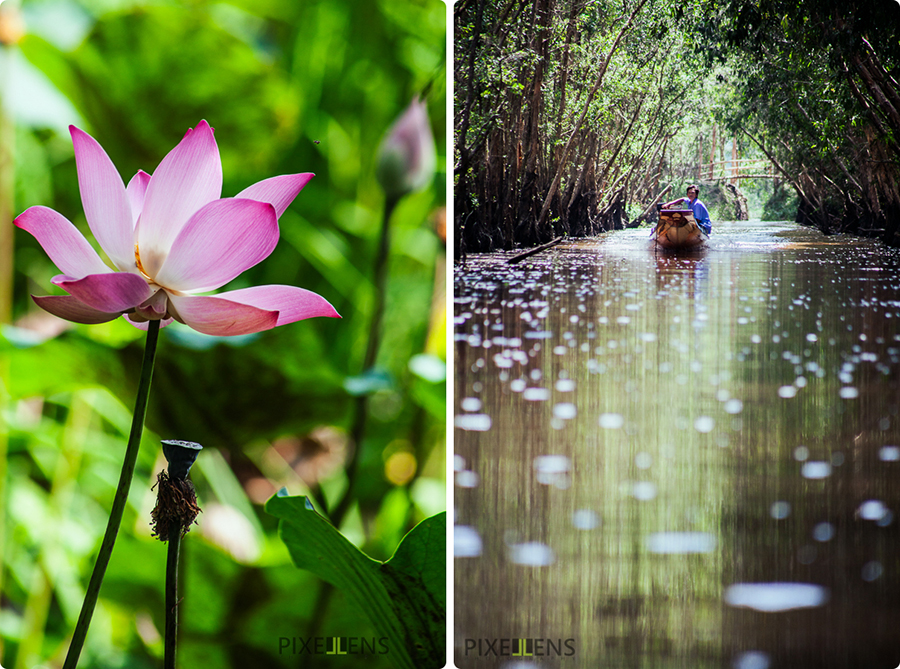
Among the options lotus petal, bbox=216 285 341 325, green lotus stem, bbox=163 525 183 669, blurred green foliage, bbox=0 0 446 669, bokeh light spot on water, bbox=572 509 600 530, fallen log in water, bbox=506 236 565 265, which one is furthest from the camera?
fallen log in water, bbox=506 236 565 265

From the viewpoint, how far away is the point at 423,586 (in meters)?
1.16

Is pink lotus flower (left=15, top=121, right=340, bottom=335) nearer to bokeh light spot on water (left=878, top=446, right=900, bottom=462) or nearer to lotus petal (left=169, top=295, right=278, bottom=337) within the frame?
lotus petal (left=169, top=295, right=278, bottom=337)

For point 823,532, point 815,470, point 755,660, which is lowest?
point 755,660

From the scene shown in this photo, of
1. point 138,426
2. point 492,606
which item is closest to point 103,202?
point 138,426

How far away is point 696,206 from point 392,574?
2.89 feet

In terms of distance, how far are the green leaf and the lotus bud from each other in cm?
55

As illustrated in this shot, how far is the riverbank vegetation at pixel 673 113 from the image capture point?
→ 126cm

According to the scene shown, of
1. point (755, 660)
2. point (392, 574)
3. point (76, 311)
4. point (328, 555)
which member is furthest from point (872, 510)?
point (76, 311)

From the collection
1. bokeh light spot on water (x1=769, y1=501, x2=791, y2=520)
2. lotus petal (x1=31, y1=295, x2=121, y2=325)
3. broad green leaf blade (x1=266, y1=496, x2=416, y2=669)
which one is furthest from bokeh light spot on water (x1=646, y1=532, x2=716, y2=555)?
lotus petal (x1=31, y1=295, x2=121, y2=325)

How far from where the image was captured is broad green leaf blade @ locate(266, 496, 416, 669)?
1048mm

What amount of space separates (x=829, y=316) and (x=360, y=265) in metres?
0.88

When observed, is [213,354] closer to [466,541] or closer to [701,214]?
[466,541]

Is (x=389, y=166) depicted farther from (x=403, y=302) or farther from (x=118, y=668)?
(x=118, y=668)

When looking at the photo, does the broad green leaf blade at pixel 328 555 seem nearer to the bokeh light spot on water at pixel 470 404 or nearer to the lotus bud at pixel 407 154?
the bokeh light spot on water at pixel 470 404
